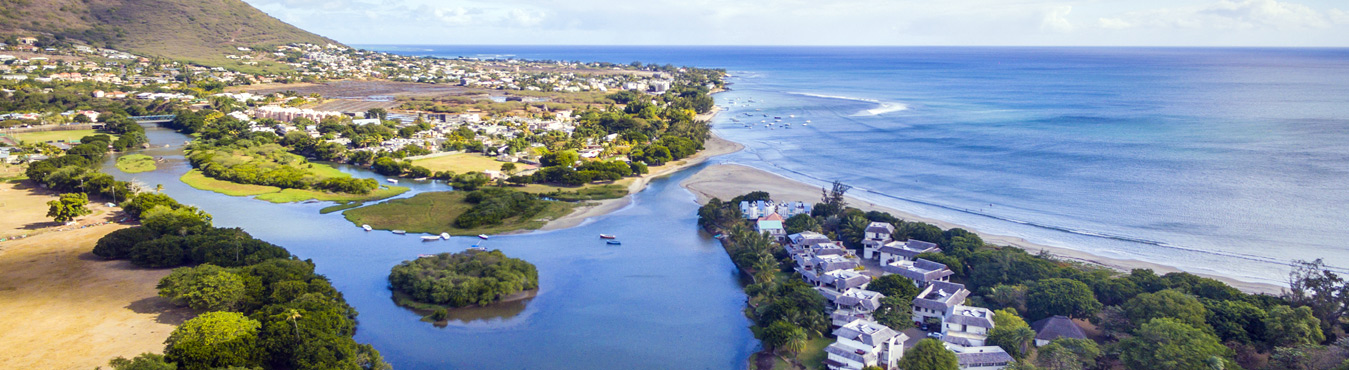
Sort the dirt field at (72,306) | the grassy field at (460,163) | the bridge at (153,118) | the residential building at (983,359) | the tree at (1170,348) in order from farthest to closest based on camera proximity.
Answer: the bridge at (153,118) < the grassy field at (460,163) < the dirt field at (72,306) < the residential building at (983,359) < the tree at (1170,348)

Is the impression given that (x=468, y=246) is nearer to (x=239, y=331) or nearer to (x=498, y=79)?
(x=239, y=331)

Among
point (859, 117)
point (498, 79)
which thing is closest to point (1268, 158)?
point (859, 117)

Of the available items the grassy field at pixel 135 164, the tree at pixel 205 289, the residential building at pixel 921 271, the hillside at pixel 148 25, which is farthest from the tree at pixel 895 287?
the hillside at pixel 148 25

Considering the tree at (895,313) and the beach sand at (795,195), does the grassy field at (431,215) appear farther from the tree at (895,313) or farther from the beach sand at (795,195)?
the tree at (895,313)

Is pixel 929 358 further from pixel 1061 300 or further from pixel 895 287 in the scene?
pixel 1061 300

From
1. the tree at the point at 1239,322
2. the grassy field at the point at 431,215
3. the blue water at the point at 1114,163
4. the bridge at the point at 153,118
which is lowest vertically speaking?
the grassy field at the point at 431,215

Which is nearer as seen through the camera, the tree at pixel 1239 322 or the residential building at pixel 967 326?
the tree at pixel 1239 322

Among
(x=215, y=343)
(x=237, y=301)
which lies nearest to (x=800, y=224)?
(x=237, y=301)
